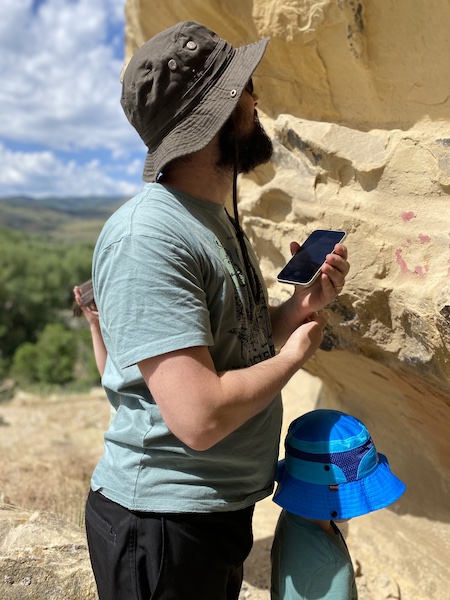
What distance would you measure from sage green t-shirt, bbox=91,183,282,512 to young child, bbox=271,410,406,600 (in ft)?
0.31

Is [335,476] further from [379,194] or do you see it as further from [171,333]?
[379,194]

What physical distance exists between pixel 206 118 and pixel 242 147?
0.57 ft

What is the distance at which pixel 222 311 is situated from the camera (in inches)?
55.0

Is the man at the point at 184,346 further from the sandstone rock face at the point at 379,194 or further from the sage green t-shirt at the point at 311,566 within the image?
the sandstone rock face at the point at 379,194

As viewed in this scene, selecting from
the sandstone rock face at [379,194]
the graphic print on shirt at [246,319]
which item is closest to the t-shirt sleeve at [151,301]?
the graphic print on shirt at [246,319]

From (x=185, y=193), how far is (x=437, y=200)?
3.39 feet

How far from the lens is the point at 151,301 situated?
123 cm

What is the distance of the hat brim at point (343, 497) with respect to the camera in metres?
1.45

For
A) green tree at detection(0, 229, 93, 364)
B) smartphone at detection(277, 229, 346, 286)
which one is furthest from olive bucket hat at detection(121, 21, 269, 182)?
green tree at detection(0, 229, 93, 364)

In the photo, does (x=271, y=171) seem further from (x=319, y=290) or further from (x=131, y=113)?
(x=131, y=113)

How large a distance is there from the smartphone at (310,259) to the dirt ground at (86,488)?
1707mm

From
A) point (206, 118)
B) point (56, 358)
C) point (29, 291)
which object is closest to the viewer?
point (206, 118)

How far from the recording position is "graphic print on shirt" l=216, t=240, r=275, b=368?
1.47 meters

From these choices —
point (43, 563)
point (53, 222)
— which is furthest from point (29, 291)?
point (53, 222)
